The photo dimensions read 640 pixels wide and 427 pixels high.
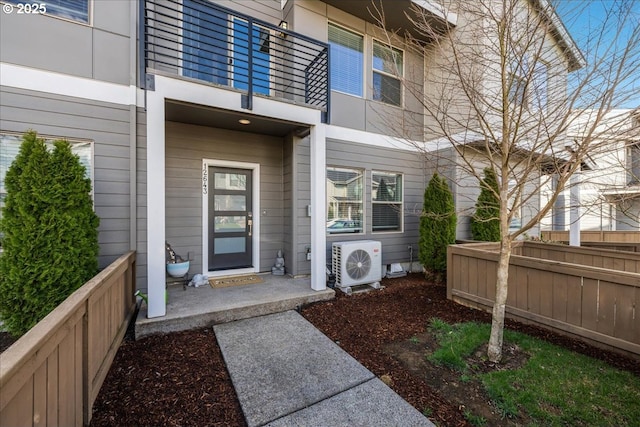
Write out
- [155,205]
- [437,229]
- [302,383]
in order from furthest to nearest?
1. [437,229]
2. [155,205]
3. [302,383]

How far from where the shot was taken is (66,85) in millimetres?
3459

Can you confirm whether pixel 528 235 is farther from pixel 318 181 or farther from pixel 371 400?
pixel 371 400

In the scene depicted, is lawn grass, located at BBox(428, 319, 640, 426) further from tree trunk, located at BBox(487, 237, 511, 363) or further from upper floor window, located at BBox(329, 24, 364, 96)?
upper floor window, located at BBox(329, 24, 364, 96)

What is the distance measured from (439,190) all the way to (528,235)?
3.99 metres

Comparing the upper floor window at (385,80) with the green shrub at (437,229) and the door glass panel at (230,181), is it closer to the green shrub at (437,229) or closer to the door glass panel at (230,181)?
the green shrub at (437,229)

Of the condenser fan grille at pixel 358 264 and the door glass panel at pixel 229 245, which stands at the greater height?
the door glass panel at pixel 229 245

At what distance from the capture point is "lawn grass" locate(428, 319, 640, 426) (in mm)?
1959

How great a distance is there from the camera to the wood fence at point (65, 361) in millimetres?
1059

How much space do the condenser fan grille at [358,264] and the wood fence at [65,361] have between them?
329 cm

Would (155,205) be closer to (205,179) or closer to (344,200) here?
(205,179)

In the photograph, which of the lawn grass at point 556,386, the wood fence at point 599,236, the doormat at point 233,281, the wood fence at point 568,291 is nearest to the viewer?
the lawn grass at point 556,386

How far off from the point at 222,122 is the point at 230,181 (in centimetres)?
107

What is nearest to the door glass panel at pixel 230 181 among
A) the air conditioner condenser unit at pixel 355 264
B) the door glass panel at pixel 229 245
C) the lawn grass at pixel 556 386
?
the door glass panel at pixel 229 245

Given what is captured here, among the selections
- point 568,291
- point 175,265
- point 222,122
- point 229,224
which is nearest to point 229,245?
point 229,224
